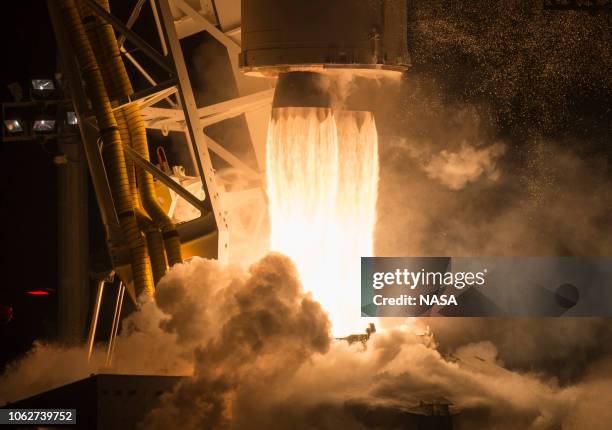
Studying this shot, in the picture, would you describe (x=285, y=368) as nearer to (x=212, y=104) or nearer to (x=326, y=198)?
(x=326, y=198)

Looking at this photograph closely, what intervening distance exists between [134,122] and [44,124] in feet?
10.1

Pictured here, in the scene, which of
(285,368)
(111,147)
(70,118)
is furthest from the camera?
(70,118)

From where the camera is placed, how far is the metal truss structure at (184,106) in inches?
590

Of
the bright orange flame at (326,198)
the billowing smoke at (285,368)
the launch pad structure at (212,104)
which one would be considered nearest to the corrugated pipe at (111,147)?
the launch pad structure at (212,104)

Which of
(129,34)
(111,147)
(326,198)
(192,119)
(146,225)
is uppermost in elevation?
(129,34)

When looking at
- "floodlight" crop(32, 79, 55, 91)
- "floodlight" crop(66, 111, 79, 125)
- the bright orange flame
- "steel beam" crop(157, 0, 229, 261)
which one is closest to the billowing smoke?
"steel beam" crop(157, 0, 229, 261)

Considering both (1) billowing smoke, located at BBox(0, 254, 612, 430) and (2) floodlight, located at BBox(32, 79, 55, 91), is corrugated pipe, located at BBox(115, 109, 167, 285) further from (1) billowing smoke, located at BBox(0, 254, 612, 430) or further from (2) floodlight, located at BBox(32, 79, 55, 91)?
(2) floodlight, located at BBox(32, 79, 55, 91)

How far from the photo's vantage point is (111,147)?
49.7 ft

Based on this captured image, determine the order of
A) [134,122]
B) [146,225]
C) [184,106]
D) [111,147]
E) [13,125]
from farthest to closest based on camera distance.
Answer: [13,125] < [134,122] < [146,225] < [111,147] < [184,106]

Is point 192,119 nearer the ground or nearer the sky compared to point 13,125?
nearer the ground

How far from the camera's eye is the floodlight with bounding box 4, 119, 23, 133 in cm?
1856

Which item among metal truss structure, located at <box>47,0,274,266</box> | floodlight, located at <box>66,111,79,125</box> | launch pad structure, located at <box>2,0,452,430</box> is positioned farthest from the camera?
floodlight, located at <box>66,111,79,125</box>

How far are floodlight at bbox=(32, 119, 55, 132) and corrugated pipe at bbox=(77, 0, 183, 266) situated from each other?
295 cm

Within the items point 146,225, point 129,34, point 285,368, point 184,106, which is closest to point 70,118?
point 146,225
